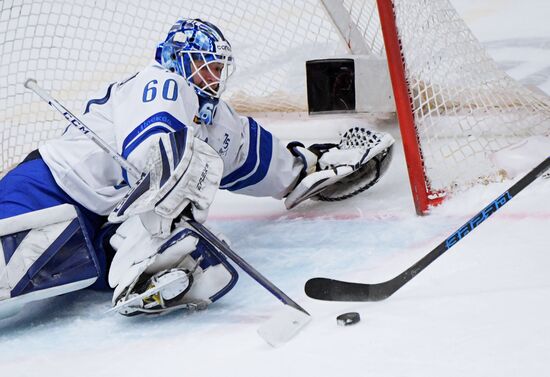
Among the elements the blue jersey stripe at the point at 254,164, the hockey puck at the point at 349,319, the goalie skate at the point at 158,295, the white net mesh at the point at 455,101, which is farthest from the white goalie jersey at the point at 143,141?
the hockey puck at the point at 349,319

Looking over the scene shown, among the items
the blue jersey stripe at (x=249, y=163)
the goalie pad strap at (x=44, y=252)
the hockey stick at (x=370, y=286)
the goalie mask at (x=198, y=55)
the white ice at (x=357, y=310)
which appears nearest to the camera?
the white ice at (x=357, y=310)

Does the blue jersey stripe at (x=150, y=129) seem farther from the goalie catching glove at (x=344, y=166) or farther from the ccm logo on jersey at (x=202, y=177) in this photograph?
the goalie catching glove at (x=344, y=166)

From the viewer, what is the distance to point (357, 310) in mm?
2094

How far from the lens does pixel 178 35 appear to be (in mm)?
2547

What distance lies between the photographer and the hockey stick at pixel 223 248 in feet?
6.80

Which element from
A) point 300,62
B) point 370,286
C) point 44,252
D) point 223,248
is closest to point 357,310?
point 370,286

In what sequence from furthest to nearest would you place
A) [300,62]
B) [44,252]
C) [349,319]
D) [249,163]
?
[300,62] < [249,163] < [44,252] < [349,319]

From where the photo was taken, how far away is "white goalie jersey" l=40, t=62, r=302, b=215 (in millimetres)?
2373

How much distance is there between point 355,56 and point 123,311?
4.75ft

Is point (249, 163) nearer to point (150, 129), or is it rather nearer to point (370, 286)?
point (150, 129)

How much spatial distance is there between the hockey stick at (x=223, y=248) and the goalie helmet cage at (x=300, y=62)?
0.21 metres

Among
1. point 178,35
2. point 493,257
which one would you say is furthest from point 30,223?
point 493,257

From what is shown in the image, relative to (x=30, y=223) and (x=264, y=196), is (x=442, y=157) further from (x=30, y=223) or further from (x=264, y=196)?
(x=30, y=223)

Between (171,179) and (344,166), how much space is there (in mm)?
935
